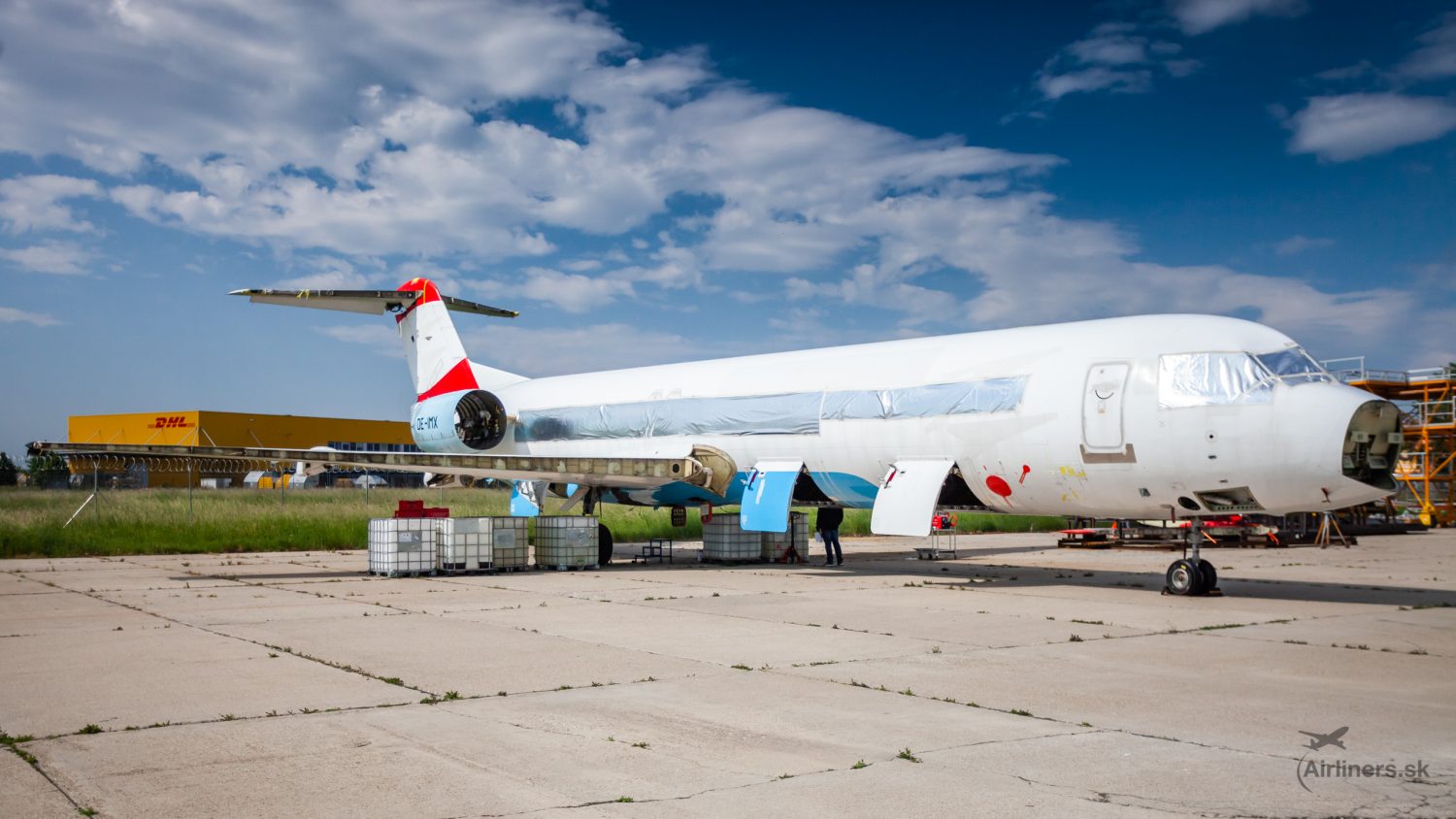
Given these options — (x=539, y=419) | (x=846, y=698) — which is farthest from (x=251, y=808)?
(x=539, y=419)

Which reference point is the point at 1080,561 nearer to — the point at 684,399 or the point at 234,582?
the point at 684,399

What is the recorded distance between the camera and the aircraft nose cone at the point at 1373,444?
1397 cm

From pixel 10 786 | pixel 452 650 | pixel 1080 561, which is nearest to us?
pixel 10 786

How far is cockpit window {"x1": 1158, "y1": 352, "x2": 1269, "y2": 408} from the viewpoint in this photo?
14.8 m

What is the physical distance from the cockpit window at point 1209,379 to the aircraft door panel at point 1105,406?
0.58 metres

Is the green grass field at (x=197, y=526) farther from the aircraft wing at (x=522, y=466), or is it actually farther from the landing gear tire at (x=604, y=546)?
the aircraft wing at (x=522, y=466)

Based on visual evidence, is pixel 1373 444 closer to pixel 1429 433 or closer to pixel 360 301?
pixel 360 301

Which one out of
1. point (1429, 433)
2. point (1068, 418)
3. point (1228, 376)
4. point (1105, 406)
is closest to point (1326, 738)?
point (1228, 376)

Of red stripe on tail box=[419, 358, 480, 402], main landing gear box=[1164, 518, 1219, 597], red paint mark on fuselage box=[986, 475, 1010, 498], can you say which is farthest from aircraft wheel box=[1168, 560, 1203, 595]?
red stripe on tail box=[419, 358, 480, 402]

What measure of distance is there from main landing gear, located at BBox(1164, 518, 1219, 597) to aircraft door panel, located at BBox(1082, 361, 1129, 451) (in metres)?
1.80

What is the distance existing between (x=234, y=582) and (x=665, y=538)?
15.4m

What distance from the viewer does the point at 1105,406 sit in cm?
1600

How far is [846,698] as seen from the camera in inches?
342
